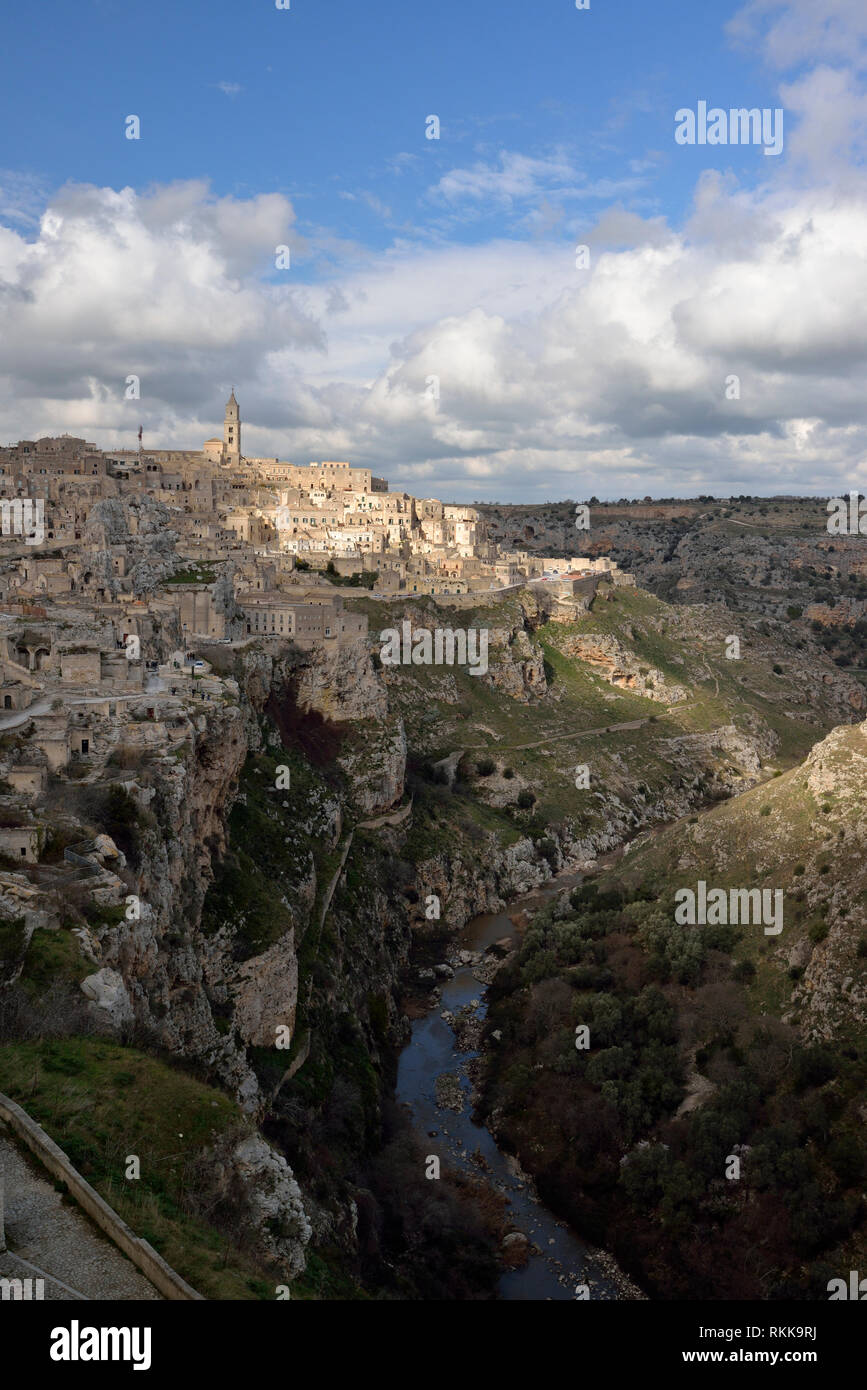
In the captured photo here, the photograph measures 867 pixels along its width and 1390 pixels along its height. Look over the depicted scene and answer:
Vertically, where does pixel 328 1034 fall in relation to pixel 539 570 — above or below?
below

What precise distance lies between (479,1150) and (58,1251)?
25.5 m

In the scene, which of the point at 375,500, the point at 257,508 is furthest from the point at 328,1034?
the point at 375,500

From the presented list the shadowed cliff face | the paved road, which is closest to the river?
the shadowed cliff face

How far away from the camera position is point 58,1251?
32.8 ft

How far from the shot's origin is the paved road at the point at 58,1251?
31.3 ft

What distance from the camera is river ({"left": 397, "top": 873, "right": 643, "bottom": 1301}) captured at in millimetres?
26875

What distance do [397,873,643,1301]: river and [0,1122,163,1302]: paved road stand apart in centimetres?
1421

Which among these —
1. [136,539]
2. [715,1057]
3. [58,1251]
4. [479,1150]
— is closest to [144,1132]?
[58,1251]

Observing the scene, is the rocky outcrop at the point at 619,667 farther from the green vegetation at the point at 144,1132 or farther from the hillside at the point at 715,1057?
the green vegetation at the point at 144,1132

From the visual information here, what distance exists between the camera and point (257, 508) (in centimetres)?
8212

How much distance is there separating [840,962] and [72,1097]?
1046 inches

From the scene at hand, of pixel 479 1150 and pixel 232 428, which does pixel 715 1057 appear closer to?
pixel 479 1150

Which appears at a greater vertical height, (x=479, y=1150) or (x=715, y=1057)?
(x=715, y=1057)
